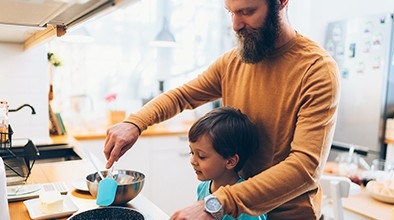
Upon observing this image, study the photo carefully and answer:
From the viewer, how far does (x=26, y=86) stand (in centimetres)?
229

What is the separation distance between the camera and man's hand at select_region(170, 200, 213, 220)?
0.85 m

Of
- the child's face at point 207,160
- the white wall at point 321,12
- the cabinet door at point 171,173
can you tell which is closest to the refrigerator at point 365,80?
the white wall at point 321,12

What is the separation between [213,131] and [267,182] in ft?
0.92

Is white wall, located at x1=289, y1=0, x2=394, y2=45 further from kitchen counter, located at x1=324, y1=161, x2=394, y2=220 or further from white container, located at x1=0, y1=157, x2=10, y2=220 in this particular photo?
white container, located at x1=0, y1=157, x2=10, y2=220

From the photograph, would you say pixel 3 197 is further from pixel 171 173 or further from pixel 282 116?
pixel 171 173

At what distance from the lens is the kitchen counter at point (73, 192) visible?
1136 millimetres

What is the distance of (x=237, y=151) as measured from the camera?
46.1 inches

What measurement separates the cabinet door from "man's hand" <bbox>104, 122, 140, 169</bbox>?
1.78m

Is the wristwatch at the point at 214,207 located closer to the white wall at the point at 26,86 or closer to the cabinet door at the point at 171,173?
the white wall at the point at 26,86

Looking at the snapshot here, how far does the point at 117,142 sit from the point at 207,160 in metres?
0.29

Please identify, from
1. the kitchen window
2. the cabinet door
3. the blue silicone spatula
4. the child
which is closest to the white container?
the blue silicone spatula

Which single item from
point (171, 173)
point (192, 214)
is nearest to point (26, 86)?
point (171, 173)

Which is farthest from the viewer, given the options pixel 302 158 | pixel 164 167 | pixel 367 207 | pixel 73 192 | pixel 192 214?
pixel 164 167

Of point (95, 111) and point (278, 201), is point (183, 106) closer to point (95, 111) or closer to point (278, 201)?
point (278, 201)
